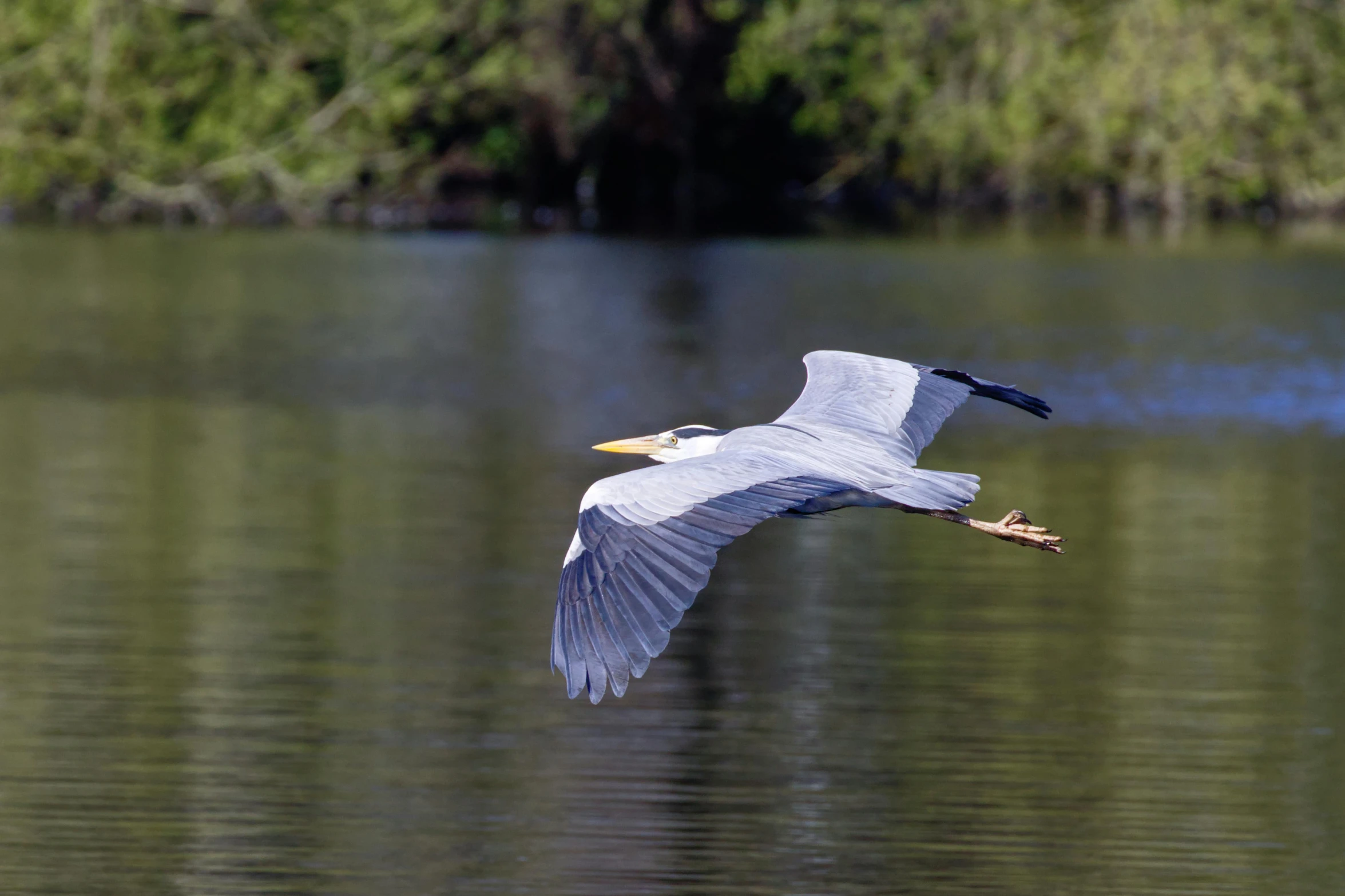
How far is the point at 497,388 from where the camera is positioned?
68.7 feet

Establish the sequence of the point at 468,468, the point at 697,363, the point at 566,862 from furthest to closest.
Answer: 1. the point at 697,363
2. the point at 468,468
3. the point at 566,862

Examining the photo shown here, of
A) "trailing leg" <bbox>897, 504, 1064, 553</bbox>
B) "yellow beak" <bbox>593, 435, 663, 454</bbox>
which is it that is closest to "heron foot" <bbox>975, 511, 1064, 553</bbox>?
"trailing leg" <bbox>897, 504, 1064, 553</bbox>

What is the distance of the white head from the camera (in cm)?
704

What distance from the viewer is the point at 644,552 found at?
555 centimetres

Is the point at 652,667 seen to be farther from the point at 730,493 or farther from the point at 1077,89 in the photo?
the point at 1077,89

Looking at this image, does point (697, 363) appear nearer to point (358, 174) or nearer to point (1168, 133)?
point (358, 174)

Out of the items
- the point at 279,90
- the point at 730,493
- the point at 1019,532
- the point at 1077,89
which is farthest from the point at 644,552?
the point at 1077,89

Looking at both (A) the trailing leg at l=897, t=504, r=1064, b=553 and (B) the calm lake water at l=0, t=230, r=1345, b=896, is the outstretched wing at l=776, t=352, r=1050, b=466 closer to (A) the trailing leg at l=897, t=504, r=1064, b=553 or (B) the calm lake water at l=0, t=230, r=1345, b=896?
(A) the trailing leg at l=897, t=504, r=1064, b=553

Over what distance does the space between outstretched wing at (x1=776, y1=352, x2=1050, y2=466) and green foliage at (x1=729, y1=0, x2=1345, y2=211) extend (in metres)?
39.8

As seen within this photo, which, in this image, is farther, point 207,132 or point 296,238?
point 207,132

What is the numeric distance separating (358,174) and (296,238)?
5.79m

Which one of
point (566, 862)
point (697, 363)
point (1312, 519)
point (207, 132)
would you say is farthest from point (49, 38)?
point (566, 862)

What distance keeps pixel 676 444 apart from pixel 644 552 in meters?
1.94

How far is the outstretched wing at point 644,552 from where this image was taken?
5.26 metres
